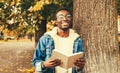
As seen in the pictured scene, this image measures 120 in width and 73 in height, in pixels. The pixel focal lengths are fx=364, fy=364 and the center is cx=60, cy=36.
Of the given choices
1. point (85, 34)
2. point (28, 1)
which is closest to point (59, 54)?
point (85, 34)

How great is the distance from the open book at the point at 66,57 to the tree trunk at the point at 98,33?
5.41 ft

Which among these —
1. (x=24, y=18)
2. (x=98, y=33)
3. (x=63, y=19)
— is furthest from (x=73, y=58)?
(x=24, y=18)

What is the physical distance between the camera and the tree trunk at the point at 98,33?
19.4ft

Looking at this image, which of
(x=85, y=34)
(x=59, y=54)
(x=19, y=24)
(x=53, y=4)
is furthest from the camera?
(x=19, y=24)

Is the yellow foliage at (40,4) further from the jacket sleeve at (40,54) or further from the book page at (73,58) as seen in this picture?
the book page at (73,58)

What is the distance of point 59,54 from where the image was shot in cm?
418

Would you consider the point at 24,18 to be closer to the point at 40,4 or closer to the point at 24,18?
the point at 24,18

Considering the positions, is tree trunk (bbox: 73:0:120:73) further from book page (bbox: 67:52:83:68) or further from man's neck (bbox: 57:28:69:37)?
book page (bbox: 67:52:83:68)

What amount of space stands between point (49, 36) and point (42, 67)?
0.39m

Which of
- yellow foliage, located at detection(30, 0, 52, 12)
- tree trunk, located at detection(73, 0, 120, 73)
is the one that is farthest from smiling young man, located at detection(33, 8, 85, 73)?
yellow foliage, located at detection(30, 0, 52, 12)

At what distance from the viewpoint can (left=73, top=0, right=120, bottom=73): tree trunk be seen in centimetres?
591

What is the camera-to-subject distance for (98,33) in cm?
593

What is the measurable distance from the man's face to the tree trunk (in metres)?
1.40

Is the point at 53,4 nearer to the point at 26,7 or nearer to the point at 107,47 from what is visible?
the point at 26,7
